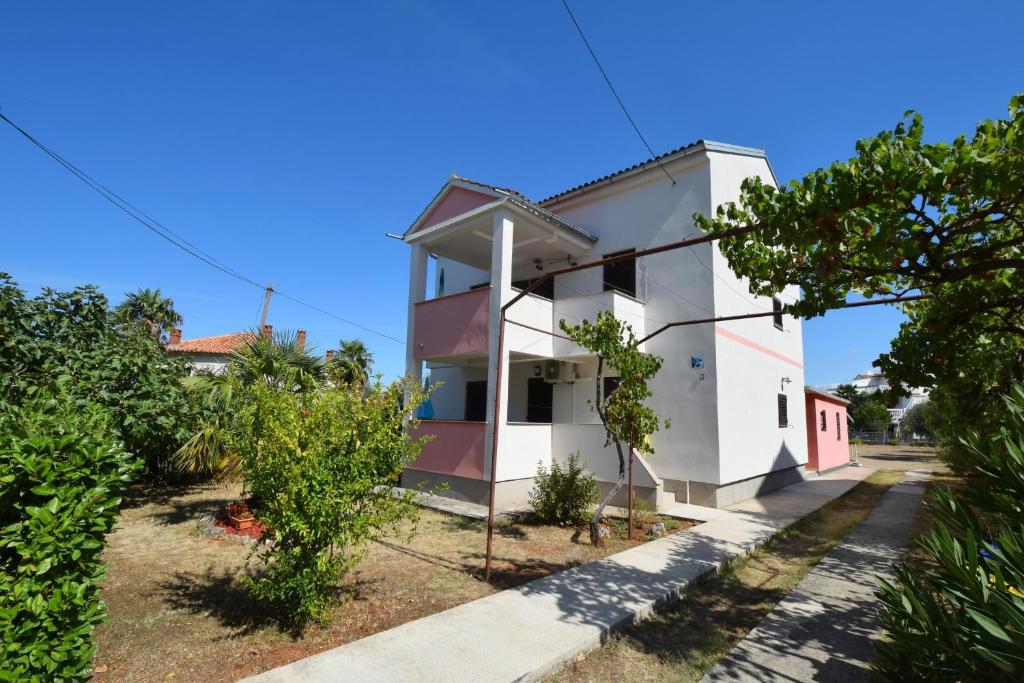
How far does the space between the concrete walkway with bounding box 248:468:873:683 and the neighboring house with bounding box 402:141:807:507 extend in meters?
3.77

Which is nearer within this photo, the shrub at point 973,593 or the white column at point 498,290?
the shrub at point 973,593

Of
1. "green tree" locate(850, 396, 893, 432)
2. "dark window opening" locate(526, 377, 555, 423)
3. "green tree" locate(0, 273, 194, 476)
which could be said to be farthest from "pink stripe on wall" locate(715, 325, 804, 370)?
"green tree" locate(850, 396, 893, 432)

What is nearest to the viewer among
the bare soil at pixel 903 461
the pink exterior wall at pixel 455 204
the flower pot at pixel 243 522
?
the flower pot at pixel 243 522

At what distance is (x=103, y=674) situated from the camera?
3682 mm

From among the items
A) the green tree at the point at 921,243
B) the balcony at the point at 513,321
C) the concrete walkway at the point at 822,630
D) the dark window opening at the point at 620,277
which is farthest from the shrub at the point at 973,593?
the dark window opening at the point at 620,277

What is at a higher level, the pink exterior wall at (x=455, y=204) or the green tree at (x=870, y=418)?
the pink exterior wall at (x=455, y=204)

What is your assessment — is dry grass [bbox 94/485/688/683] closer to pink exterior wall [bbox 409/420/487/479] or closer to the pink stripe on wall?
pink exterior wall [bbox 409/420/487/479]

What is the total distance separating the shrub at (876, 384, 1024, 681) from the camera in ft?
7.37

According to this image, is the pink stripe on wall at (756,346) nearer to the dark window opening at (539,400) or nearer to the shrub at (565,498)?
the dark window opening at (539,400)

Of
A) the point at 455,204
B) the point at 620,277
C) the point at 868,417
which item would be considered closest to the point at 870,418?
the point at 868,417

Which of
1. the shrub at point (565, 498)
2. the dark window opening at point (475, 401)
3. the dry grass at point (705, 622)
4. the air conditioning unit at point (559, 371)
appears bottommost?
the dry grass at point (705, 622)

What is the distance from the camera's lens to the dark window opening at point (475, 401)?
50.1 feet

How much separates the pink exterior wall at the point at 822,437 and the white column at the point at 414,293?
50.6 ft

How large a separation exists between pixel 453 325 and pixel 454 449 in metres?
3.07
